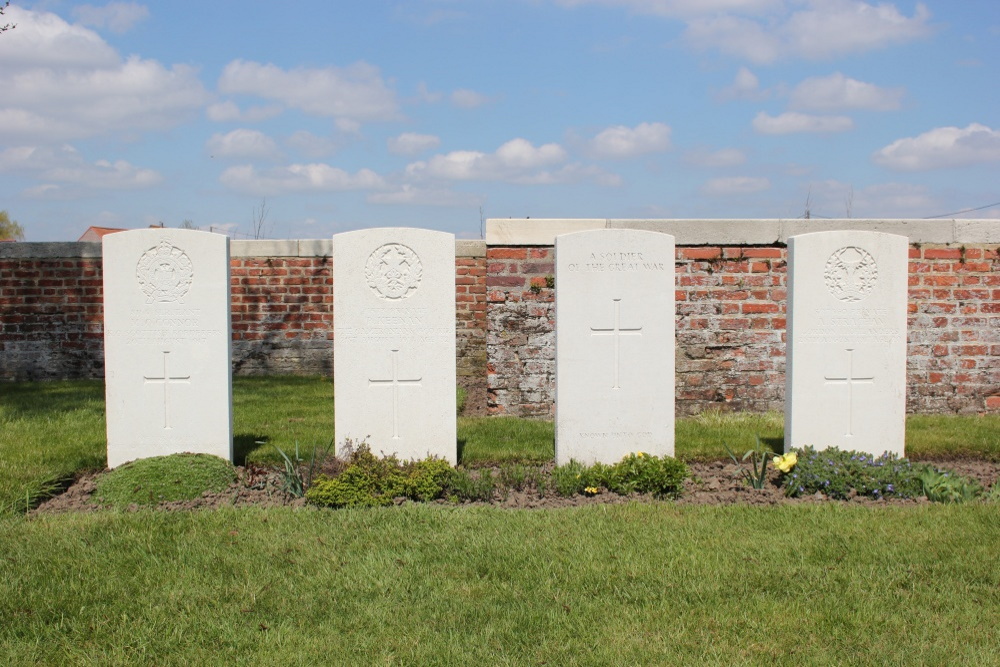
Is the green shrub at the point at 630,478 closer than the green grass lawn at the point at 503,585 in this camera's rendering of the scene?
No

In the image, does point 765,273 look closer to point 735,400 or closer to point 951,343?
point 735,400

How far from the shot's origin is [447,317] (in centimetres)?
623

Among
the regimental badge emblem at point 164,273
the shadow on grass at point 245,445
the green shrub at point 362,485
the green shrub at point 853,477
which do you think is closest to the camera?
the green shrub at point 362,485

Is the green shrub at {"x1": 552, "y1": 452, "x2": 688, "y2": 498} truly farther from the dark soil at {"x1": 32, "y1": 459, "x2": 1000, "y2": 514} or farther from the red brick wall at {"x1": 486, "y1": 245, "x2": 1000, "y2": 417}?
the red brick wall at {"x1": 486, "y1": 245, "x2": 1000, "y2": 417}

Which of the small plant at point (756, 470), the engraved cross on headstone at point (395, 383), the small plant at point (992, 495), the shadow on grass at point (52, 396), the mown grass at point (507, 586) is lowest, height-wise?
the mown grass at point (507, 586)

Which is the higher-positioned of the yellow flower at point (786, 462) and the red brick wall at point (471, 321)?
the red brick wall at point (471, 321)

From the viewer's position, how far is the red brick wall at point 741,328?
836 centimetres

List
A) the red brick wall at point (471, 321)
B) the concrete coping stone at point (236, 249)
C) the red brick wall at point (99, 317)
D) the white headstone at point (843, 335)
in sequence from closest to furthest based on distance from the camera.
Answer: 1. the white headstone at point (843, 335)
2. the red brick wall at point (471, 321)
3. the concrete coping stone at point (236, 249)
4. the red brick wall at point (99, 317)

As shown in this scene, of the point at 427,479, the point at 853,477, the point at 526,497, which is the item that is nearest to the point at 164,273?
the point at 427,479

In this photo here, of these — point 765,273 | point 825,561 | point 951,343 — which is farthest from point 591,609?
point 951,343

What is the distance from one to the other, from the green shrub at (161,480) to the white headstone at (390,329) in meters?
0.95

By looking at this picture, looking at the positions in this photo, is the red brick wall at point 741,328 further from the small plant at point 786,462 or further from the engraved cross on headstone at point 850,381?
the small plant at point 786,462

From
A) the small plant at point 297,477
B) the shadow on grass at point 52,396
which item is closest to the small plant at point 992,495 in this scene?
the small plant at point 297,477

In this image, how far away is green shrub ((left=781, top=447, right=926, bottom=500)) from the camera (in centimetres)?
552
